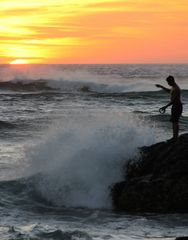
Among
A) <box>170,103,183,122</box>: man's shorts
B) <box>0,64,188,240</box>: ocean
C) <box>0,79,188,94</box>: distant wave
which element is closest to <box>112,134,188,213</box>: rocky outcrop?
<box>0,64,188,240</box>: ocean

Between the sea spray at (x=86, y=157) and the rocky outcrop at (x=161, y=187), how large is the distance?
0.48 meters

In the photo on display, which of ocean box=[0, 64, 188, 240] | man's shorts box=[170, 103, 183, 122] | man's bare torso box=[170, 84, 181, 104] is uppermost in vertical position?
man's bare torso box=[170, 84, 181, 104]

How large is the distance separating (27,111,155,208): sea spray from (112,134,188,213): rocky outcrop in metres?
0.48

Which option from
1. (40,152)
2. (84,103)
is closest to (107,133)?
(40,152)

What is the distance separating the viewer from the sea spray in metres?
10.8

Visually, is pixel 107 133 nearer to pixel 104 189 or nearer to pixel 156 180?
pixel 104 189

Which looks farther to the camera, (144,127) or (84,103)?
(84,103)

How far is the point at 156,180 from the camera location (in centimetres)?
985

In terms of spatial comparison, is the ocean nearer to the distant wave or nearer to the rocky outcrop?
the rocky outcrop

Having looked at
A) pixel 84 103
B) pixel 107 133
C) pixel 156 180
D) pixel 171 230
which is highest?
pixel 84 103

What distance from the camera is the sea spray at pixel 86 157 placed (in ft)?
35.5

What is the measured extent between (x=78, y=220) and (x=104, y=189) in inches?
67.5

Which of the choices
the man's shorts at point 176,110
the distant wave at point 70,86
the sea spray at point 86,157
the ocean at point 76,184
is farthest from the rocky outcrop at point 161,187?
the distant wave at point 70,86

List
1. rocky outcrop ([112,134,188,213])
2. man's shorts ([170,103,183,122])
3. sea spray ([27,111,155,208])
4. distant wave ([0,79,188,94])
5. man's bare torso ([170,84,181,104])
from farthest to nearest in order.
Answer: distant wave ([0,79,188,94]), man's shorts ([170,103,183,122]), man's bare torso ([170,84,181,104]), sea spray ([27,111,155,208]), rocky outcrop ([112,134,188,213])
